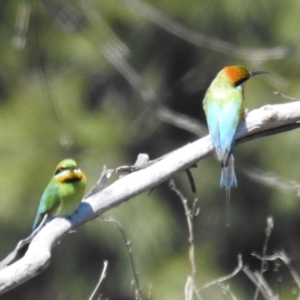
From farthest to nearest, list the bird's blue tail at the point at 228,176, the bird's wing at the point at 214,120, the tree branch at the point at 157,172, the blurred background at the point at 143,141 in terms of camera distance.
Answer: the blurred background at the point at 143,141 < the bird's blue tail at the point at 228,176 < the bird's wing at the point at 214,120 < the tree branch at the point at 157,172

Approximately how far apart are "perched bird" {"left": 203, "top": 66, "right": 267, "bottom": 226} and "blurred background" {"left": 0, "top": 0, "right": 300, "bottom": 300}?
2758 millimetres

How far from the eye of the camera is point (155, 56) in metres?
7.70

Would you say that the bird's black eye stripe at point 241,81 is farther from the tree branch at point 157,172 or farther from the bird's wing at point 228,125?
the tree branch at point 157,172

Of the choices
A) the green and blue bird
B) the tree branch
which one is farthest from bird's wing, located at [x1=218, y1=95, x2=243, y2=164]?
the green and blue bird

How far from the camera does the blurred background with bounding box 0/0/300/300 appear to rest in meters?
6.61

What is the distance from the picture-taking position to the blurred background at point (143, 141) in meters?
6.61

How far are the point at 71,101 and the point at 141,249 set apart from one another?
1161 millimetres

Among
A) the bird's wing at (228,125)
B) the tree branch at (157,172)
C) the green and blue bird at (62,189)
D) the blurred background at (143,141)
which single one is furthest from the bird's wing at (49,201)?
the blurred background at (143,141)

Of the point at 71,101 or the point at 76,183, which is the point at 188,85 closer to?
the point at 71,101

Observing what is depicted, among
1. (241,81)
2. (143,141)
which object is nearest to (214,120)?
(241,81)

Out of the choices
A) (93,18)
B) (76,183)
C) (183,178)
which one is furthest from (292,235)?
(93,18)

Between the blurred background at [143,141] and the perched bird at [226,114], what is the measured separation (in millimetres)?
2758

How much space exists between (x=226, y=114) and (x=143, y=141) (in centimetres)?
433

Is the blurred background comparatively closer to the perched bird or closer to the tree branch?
the perched bird
